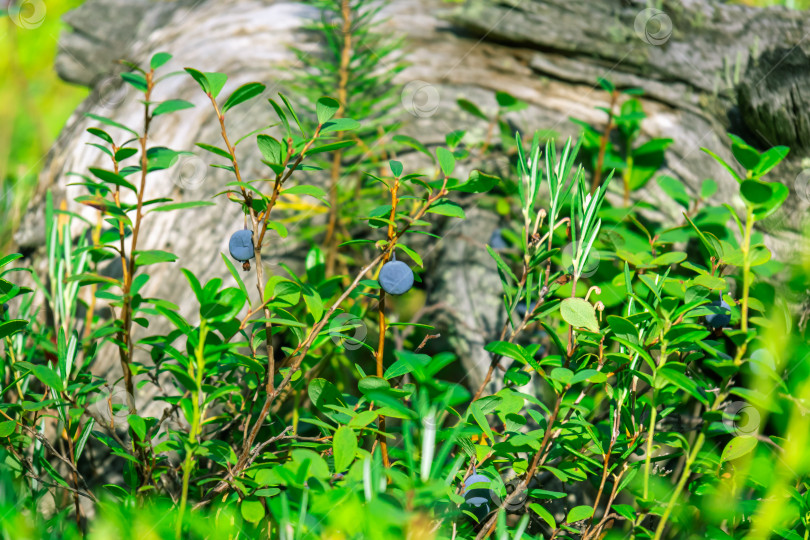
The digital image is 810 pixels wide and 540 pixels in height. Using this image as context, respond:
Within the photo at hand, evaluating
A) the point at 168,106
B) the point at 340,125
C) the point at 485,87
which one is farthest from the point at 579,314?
the point at 485,87

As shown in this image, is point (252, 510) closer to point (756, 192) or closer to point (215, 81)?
point (215, 81)

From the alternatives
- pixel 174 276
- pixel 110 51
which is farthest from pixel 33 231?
pixel 110 51

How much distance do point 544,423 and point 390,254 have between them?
29 centimetres

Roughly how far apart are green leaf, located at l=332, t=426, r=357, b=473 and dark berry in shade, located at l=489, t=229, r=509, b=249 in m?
0.74

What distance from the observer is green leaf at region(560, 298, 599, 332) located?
0.66m

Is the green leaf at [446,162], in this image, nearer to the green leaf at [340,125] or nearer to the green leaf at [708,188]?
the green leaf at [340,125]

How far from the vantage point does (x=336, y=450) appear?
0.57m

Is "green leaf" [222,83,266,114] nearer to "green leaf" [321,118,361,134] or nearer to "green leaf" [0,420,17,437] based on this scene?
"green leaf" [321,118,361,134]

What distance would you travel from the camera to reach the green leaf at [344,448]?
564 millimetres

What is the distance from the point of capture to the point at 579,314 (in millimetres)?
667

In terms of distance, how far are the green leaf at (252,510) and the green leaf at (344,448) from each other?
15cm

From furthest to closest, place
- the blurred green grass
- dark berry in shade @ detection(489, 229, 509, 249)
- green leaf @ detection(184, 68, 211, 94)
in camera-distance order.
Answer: the blurred green grass → dark berry in shade @ detection(489, 229, 509, 249) → green leaf @ detection(184, 68, 211, 94)

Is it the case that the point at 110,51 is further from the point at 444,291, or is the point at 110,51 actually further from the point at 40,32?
the point at 40,32

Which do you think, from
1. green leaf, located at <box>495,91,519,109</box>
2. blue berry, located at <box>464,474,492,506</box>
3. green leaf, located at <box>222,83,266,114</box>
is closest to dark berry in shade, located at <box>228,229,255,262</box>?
green leaf, located at <box>222,83,266,114</box>
